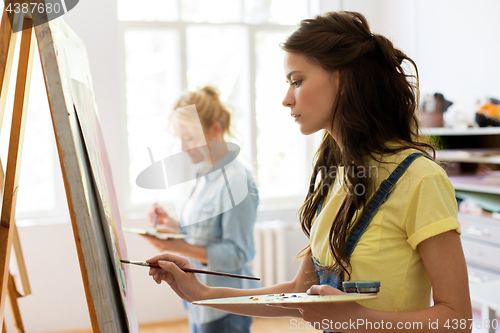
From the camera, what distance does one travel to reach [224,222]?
1.59 meters

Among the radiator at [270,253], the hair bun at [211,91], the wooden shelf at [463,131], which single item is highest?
the hair bun at [211,91]

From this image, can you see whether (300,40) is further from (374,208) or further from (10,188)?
(10,188)

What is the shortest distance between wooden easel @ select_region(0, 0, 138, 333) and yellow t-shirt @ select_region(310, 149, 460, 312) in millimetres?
484

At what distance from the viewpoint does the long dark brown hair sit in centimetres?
92

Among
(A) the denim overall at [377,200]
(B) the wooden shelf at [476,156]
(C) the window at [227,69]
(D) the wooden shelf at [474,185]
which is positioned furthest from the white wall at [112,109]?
(A) the denim overall at [377,200]

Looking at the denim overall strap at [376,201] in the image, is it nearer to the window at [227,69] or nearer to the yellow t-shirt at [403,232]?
the yellow t-shirt at [403,232]

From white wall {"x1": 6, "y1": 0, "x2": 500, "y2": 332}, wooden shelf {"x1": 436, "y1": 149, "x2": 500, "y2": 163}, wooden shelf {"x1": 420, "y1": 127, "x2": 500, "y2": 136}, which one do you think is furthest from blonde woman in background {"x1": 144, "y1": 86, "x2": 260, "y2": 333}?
white wall {"x1": 6, "y1": 0, "x2": 500, "y2": 332}

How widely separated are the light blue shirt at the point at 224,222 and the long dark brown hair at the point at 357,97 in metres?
0.60

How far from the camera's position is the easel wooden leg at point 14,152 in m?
0.78

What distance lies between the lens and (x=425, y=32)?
3.62 meters

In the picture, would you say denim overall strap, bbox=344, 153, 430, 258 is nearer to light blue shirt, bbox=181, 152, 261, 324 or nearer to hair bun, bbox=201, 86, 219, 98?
light blue shirt, bbox=181, 152, 261, 324

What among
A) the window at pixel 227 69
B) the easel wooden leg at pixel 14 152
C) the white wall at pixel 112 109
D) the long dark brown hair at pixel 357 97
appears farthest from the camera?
the window at pixel 227 69

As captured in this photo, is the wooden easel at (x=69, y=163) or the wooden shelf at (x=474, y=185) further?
the wooden shelf at (x=474, y=185)

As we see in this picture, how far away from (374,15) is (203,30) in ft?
5.17
